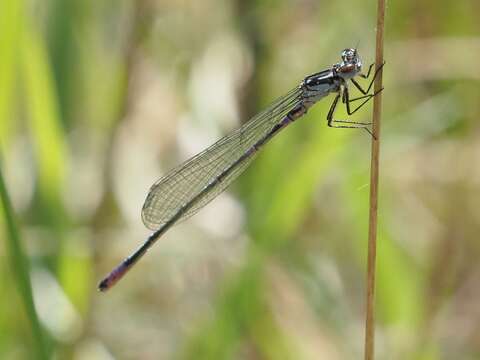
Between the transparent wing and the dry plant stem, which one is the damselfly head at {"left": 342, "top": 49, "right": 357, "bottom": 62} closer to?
the transparent wing

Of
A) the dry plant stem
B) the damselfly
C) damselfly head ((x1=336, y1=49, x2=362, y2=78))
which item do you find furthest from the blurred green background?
the dry plant stem

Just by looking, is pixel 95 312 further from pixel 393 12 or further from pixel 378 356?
pixel 393 12

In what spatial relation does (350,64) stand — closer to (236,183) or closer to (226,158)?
(226,158)

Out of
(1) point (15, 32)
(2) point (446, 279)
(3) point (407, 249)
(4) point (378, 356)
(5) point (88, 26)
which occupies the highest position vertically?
(5) point (88, 26)

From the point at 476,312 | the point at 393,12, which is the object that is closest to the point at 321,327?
the point at 476,312

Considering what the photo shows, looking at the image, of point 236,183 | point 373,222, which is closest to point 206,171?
point 236,183

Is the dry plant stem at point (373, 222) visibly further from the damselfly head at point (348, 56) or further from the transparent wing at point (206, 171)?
the transparent wing at point (206, 171)
